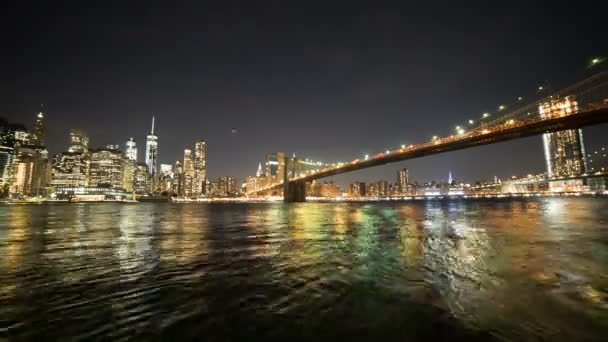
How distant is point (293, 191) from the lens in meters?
88.2

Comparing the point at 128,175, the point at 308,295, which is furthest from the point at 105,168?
the point at 308,295

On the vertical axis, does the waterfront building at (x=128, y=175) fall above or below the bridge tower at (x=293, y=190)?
above

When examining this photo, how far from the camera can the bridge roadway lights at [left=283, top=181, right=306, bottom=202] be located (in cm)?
8675

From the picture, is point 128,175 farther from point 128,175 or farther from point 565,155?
point 565,155

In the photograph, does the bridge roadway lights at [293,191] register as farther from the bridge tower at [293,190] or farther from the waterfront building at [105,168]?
the waterfront building at [105,168]

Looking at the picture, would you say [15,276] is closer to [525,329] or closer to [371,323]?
[371,323]

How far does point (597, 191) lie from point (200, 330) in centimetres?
15859

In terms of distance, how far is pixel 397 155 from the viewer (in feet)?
192

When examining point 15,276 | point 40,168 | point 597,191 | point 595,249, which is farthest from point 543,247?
point 40,168

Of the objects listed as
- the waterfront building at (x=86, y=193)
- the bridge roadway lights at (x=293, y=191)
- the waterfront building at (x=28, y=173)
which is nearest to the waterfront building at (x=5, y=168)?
the waterfront building at (x=28, y=173)

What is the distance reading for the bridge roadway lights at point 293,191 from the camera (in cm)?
8675

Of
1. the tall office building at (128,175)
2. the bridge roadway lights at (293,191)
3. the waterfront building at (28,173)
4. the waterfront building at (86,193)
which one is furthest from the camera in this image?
the tall office building at (128,175)

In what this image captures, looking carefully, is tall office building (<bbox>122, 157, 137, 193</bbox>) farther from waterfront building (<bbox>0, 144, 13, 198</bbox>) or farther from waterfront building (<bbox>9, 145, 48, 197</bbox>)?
waterfront building (<bbox>0, 144, 13, 198</bbox>)

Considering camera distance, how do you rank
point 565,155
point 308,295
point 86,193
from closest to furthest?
point 308,295
point 86,193
point 565,155
